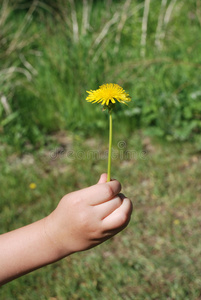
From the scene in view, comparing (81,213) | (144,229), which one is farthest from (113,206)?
(144,229)

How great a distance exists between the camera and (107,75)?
282 cm

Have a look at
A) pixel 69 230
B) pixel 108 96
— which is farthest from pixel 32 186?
pixel 108 96

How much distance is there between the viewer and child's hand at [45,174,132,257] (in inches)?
32.7

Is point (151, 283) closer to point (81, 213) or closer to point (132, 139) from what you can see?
point (81, 213)

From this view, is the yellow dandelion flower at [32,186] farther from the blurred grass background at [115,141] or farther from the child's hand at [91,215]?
the child's hand at [91,215]

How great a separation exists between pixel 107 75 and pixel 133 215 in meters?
1.19

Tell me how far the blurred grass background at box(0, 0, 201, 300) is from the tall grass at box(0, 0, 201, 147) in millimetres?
10

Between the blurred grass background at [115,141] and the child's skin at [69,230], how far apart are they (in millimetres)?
834

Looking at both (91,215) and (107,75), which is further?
(107,75)

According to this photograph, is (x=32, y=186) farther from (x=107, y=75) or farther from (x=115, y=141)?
A: (x=107, y=75)

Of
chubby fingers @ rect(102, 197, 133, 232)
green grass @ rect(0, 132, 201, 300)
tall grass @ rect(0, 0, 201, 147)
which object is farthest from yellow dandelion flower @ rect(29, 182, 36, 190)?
chubby fingers @ rect(102, 197, 133, 232)

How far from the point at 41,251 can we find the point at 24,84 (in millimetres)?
2358

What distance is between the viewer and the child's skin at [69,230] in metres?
0.84

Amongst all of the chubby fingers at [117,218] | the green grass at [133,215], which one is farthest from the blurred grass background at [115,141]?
the chubby fingers at [117,218]
